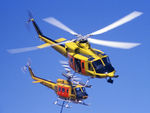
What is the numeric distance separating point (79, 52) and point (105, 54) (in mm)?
2219

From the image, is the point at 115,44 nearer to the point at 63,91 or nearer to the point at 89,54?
the point at 89,54

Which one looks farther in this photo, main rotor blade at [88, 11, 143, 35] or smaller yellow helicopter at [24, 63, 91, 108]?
smaller yellow helicopter at [24, 63, 91, 108]

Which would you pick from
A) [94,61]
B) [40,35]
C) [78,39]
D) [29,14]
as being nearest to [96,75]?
[94,61]

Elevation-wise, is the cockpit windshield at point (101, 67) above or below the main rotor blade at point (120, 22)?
below

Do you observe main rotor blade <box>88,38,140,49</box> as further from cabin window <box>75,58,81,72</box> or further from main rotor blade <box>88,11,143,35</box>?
cabin window <box>75,58,81,72</box>

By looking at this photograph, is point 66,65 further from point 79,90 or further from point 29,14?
point 29,14

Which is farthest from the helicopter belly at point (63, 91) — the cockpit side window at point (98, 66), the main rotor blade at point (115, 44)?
Result: the main rotor blade at point (115, 44)

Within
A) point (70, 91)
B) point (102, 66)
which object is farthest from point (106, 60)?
point (70, 91)

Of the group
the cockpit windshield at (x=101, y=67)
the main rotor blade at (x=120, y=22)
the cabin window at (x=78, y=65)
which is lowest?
the cockpit windshield at (x=101, y=67)

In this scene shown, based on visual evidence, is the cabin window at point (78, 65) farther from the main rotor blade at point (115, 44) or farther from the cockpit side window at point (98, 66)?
the main rotor blade at point (115, 44)

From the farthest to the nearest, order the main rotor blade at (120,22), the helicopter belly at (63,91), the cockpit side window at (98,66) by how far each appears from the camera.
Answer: the helicopter belly at (63,91) < the cockpit side window at (98,66) < the main rotor blade at (120,22)

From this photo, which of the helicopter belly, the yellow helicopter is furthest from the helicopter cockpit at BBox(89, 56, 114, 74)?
the helicopter belly

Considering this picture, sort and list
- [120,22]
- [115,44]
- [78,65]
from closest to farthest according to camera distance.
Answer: [115,44] < [120,22] < [78,65]

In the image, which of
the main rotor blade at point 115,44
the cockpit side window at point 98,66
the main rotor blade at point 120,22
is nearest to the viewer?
the main rotor blade at point 115,44
